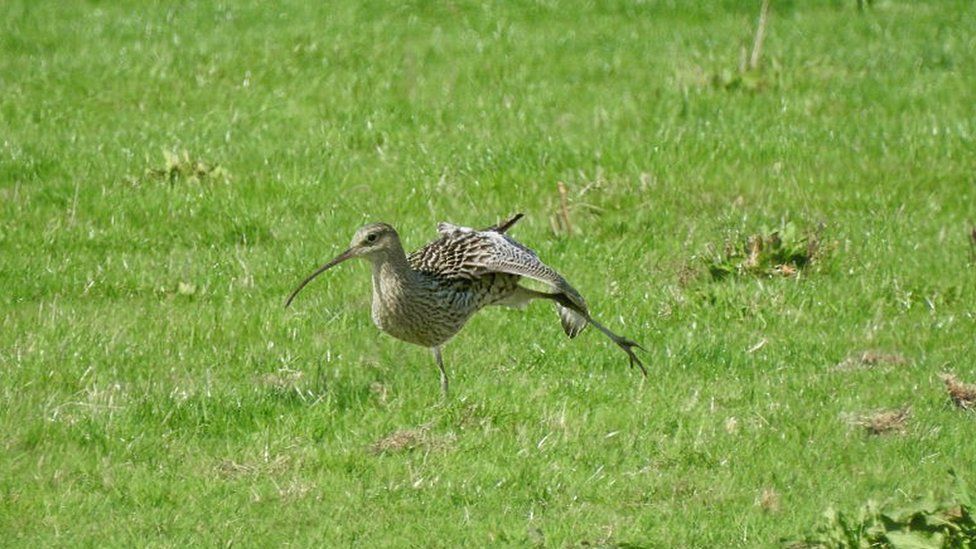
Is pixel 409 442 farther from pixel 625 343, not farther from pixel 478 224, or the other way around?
pixel 478 224

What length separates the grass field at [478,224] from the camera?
838cm

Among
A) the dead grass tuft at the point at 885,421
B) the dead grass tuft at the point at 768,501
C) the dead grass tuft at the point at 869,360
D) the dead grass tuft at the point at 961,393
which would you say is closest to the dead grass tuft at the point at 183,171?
the dead grass tuft at the point at 869,360

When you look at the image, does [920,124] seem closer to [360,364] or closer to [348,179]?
[348,179]

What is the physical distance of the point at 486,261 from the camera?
32.5 feet

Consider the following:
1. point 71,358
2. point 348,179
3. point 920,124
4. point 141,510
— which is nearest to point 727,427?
point 141,510

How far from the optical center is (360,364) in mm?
10055

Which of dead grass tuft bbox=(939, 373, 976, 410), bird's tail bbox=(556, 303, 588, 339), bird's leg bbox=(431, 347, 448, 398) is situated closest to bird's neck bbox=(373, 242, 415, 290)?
bird's leg bbox=(431, 347, 448, 398)

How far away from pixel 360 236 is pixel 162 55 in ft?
22.8

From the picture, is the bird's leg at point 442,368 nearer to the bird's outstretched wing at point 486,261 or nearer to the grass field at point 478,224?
the grass field at point 478,224

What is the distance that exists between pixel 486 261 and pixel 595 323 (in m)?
0.81

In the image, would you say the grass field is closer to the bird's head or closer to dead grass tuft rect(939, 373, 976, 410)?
dead grass tuft rect(939, 373, 976, 410)

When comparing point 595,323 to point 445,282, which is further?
point 595,323

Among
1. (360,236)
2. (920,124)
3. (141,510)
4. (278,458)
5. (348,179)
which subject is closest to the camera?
(141,510)

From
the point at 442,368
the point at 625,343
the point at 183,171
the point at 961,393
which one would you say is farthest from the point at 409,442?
the point at 183,171
